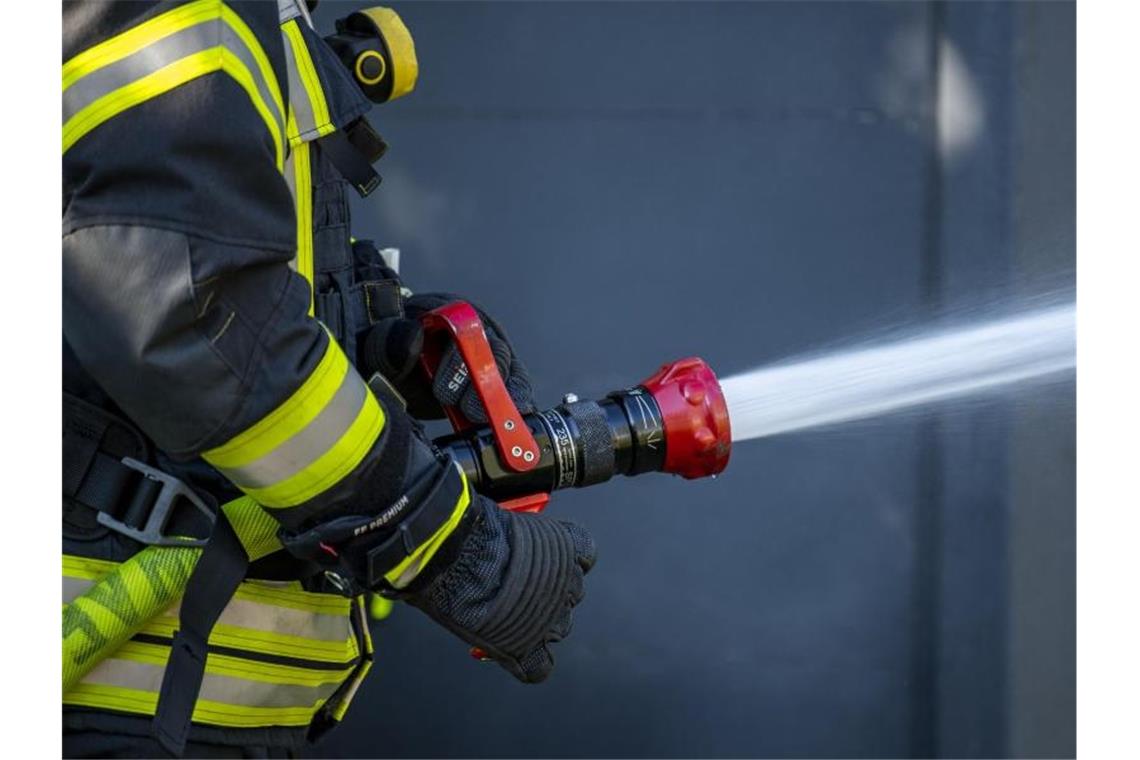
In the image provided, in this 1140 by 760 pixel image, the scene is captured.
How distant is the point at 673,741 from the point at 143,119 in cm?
219

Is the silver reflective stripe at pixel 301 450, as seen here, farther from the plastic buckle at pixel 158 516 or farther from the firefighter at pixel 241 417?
the plastic buckle at pixel 158 516

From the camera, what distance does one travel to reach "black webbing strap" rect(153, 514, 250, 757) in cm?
171

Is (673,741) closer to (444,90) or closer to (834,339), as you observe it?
(834,339)

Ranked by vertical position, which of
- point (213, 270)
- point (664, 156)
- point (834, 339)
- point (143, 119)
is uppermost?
point (664, 156)

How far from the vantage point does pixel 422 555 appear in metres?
1.70

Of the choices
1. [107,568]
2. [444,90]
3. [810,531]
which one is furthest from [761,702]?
[107,568]

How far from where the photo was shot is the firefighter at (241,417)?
1467mm

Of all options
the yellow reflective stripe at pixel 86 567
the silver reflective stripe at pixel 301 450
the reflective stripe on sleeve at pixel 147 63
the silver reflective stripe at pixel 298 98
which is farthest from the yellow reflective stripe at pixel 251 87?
the yellow reflective stripe at pixel 86 567

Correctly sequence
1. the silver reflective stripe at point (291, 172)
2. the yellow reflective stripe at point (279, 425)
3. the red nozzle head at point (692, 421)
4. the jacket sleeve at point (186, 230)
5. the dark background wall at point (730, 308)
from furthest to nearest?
the dark background wall at point (730, 308)
the red nozzle head at point (692, 421)
the silver reflective stripe at point (291, 172)
the yellow reflective stripe at point (279, 425)
the jacket sleeve at point (186, 230)

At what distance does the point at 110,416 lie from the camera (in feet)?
5.75

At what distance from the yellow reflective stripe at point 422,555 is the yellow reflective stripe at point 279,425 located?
219 mm

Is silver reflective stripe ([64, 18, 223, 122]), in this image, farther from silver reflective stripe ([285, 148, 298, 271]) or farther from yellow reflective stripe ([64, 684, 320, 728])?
yellow reflective stripe ([64, 684, 320, 728])

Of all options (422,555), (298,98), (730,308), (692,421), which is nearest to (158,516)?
(422,555)

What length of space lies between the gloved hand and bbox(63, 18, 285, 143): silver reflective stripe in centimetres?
60
